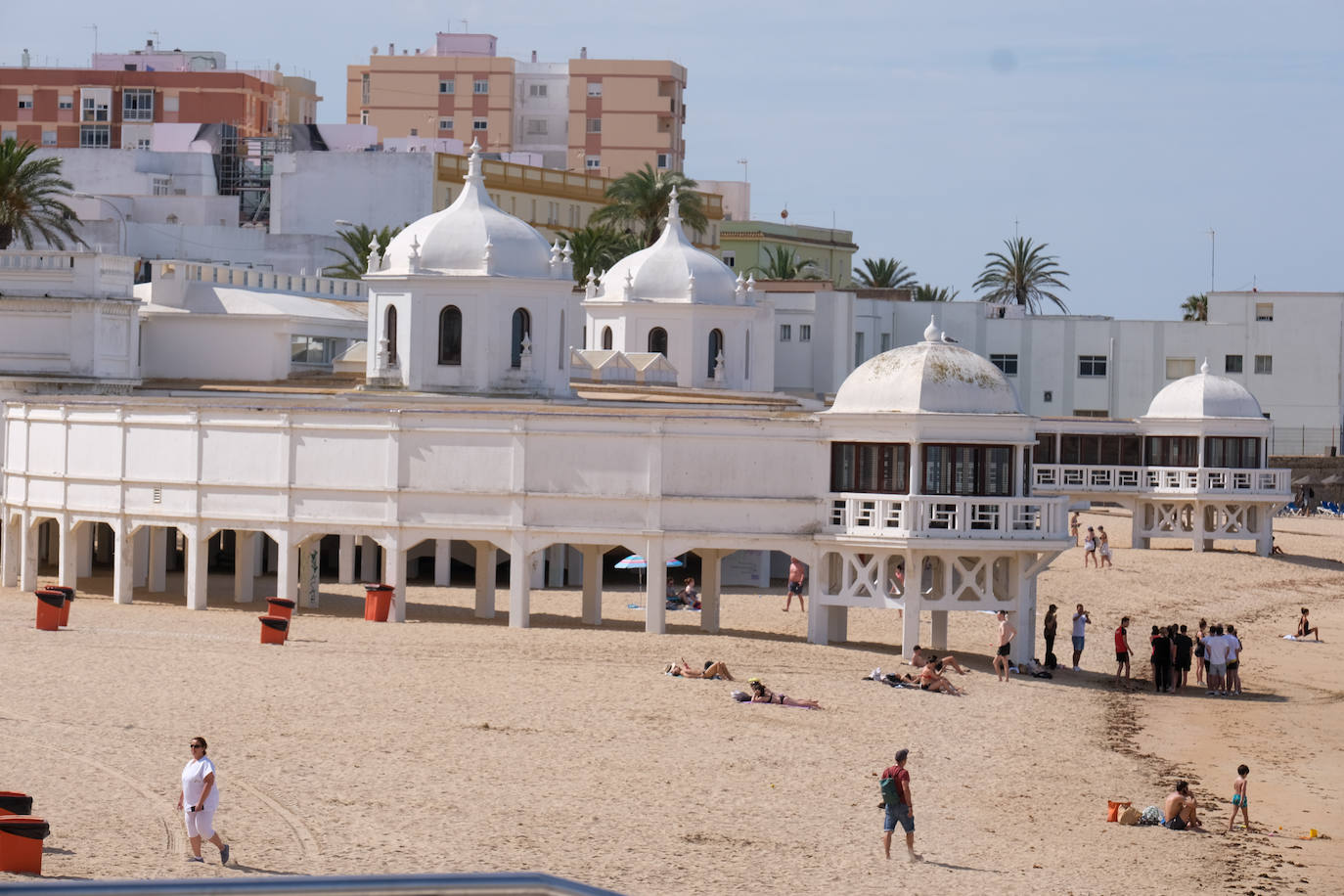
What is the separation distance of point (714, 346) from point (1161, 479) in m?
13.5

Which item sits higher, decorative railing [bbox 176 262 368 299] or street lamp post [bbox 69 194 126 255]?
street lamp post [bbox 69 194 126 255]

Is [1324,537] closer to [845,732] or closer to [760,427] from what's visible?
[760,427]

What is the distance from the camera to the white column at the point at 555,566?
4688cm

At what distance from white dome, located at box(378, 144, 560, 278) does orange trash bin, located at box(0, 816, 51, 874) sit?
2834cm

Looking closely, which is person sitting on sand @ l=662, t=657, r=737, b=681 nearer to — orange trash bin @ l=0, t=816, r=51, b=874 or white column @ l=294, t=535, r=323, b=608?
white column @ l=294, t=535, r=323, b=608

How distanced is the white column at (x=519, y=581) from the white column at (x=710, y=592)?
10.9 feet

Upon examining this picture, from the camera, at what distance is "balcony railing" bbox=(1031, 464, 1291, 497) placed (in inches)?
2286

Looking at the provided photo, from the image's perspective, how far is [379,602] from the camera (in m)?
36.9

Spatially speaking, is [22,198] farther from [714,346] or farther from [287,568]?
[287,568]

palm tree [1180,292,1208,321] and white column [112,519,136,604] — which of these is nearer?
white column [112,519,136,604]


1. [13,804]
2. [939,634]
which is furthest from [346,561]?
[13,804]

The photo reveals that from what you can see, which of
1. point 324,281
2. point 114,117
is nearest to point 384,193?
point 324,281

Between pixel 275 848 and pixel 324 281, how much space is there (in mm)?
44024

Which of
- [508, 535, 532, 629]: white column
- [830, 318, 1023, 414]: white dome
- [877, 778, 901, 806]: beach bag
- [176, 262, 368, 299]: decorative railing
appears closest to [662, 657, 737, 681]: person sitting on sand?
[508, 535, 532, 629]: white column
